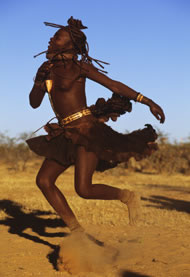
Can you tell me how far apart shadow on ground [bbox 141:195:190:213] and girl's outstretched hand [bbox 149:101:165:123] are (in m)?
4.54

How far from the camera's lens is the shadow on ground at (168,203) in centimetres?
857

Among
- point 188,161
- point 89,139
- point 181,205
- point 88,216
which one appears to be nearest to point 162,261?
point 89,139

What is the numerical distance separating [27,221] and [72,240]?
291 centimetres

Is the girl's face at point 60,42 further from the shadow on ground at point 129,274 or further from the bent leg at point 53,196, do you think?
the shadow on ground at point 129,274

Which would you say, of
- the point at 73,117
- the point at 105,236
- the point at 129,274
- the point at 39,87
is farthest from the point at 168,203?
the point at 39,87

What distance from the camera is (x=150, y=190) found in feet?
39.2

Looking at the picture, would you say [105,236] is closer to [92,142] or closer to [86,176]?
[86,176]

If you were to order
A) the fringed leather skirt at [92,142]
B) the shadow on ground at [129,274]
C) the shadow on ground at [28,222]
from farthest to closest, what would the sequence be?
the shadow on ground at [28,222] < the fringed leather skirt at [92,142] < the shadow on ground at [129,274]

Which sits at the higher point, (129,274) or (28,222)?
(28,222)

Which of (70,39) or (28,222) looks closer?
(70,39)

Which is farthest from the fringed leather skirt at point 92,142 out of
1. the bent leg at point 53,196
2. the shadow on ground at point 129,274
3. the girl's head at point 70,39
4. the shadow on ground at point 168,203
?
the shadow on ground at point 168,203

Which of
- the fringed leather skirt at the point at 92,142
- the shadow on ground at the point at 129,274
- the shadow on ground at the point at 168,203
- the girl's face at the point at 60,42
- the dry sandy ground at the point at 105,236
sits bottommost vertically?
the shadow on ground at the point at 129,274

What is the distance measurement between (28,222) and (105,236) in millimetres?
1593

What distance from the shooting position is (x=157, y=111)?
3.92 metres
